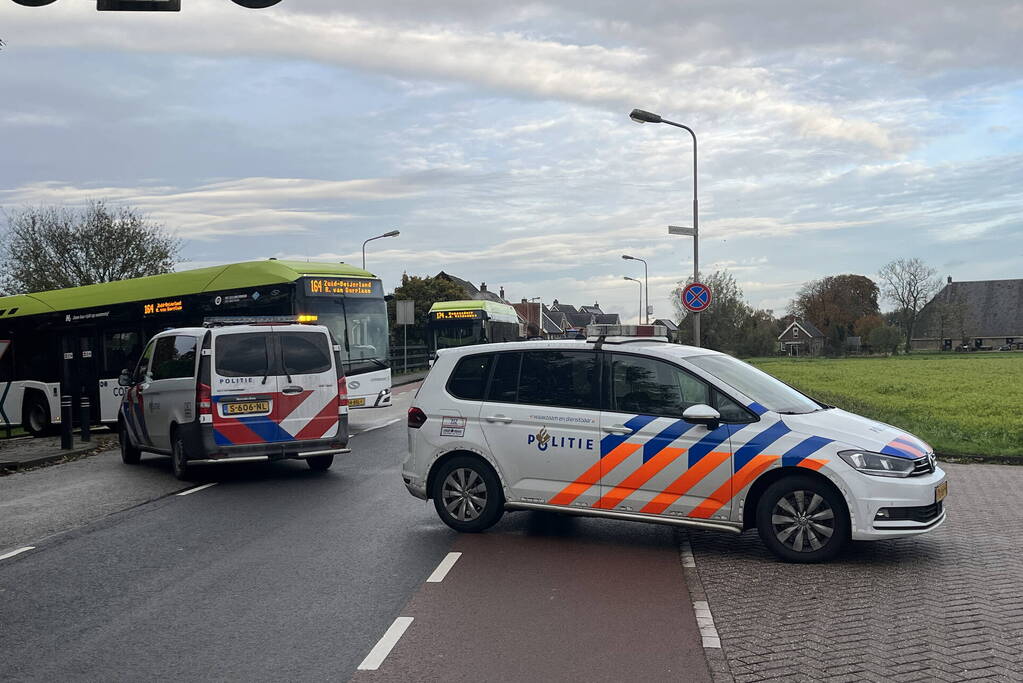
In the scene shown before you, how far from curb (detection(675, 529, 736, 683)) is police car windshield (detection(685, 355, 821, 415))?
53.8 inches

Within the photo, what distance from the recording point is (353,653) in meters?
5.45

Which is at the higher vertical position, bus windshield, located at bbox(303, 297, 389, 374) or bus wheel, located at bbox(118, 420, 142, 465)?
bus windshield, located at bbox(303, 297, 389, 374)

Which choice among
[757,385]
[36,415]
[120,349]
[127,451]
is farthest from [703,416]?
[36,415]

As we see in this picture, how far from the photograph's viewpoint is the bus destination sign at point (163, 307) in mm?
19984

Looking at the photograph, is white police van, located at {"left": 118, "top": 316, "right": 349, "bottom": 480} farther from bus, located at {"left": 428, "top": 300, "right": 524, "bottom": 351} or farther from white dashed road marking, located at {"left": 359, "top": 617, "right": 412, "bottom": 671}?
bus, located at {"left": 428, "top": 300, "right": 524, "bottom": 351}

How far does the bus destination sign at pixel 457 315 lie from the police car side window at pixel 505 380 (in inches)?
1163

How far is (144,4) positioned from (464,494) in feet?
15.5

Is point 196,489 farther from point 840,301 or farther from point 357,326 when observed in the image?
point 840,301

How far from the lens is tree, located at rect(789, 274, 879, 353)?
391 feet

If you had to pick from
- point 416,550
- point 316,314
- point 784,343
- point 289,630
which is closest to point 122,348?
point 316,314

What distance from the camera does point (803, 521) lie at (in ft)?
24.7

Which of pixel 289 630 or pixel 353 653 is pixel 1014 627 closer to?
pixel 353 653

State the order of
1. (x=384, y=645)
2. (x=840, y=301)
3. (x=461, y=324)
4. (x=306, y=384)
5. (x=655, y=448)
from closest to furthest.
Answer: (x=384, y=645) < (x=655, y=448) < (x=306, y=384) < (x=461, y=324) < (x=840, y=301)

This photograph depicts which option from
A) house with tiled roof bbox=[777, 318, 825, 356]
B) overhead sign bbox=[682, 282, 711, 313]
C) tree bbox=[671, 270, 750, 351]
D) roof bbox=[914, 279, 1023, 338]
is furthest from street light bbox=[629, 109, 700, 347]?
roof bbox=[914, 279, 1023, 338]
